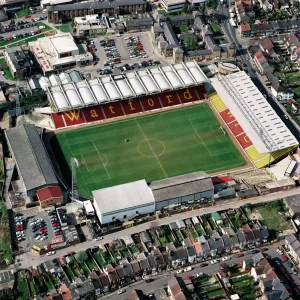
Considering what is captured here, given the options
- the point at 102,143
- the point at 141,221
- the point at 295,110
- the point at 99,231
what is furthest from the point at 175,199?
the point at 295,110

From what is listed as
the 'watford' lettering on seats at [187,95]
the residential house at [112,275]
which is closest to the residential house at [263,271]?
the residential house at [112,275]

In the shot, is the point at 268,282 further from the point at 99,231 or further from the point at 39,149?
the point at 39,149

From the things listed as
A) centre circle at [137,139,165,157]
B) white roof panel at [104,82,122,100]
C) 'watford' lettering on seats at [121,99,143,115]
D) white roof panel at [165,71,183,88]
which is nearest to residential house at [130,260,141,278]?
centre circle at [137,139,165,157]

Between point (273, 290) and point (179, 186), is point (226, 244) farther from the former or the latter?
point (179, 186)

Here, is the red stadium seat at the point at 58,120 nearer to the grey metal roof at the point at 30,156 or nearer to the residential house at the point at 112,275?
the grey metal roof at the point at 30,156

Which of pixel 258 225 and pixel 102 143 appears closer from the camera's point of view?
pixel 258 225

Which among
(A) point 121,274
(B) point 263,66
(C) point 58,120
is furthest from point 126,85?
(A) point 121,274
